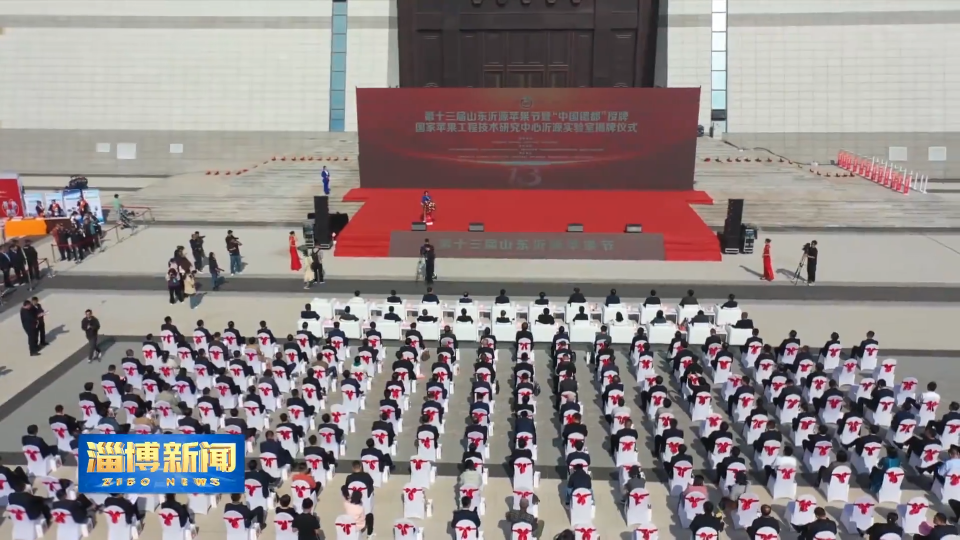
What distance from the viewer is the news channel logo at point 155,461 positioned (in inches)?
373

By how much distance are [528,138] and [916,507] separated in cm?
2235

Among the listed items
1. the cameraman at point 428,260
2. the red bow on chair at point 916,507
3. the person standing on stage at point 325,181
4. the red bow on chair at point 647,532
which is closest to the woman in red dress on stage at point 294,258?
the cameraman at point 428,260

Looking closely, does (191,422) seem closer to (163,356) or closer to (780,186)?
(163,356)

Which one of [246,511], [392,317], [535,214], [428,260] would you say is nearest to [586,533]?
[246,511]

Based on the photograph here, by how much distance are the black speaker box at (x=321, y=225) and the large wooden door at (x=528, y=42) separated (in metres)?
12.7

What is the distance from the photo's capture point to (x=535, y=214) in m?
28.1

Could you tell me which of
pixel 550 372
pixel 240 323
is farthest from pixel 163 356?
pixel 550 372

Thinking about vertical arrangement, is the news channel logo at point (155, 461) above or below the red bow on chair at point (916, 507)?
above

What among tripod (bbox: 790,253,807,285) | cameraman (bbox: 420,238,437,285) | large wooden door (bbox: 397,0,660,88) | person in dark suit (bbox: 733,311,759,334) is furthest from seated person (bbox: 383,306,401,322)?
large wooden door (bbox: 397,0,660,88)

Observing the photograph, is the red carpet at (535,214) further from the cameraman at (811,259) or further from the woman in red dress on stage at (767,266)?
the cameraman at (811,259)

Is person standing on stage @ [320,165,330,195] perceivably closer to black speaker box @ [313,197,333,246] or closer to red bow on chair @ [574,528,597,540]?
black speaker box @ [313,197,333,246]

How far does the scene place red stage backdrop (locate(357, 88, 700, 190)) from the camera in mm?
29688

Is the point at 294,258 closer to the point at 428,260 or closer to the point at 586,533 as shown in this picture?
the point at 428,260

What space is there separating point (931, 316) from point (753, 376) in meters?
7.68
